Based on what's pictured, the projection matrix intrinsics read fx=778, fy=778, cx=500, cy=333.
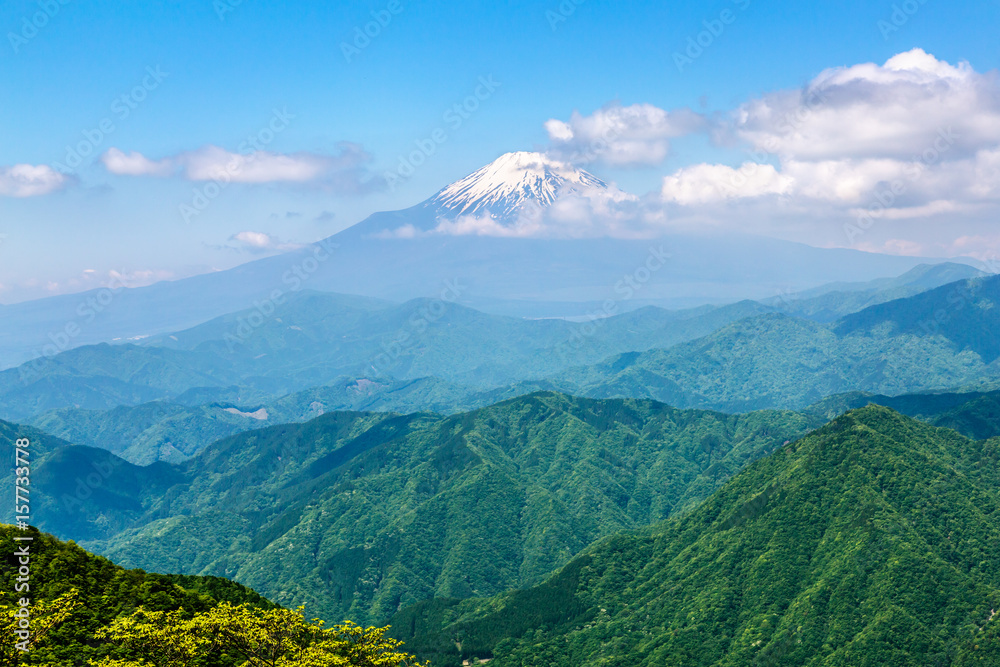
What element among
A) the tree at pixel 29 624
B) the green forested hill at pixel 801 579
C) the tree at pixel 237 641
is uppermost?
the tree at pixel 29 624

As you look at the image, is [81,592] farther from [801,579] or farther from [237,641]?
[801,579]

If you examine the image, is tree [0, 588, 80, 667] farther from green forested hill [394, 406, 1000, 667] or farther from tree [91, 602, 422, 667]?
green forested hill [394, 406, 1000, 667]

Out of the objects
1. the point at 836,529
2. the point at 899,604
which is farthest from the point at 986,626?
the point at 836,529

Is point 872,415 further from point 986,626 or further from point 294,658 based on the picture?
point 294,658

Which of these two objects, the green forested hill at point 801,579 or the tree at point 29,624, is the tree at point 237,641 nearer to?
the tree at point 29,624

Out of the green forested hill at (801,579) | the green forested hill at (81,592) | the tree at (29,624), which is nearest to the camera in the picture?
the tree at (29,624)

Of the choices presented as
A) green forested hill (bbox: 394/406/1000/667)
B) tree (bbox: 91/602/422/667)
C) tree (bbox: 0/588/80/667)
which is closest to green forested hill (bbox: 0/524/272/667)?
tree (bbox: 0/588/80/667)

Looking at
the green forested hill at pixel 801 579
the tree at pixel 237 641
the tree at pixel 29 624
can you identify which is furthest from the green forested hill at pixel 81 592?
the green forested hill at pixel 801 579
